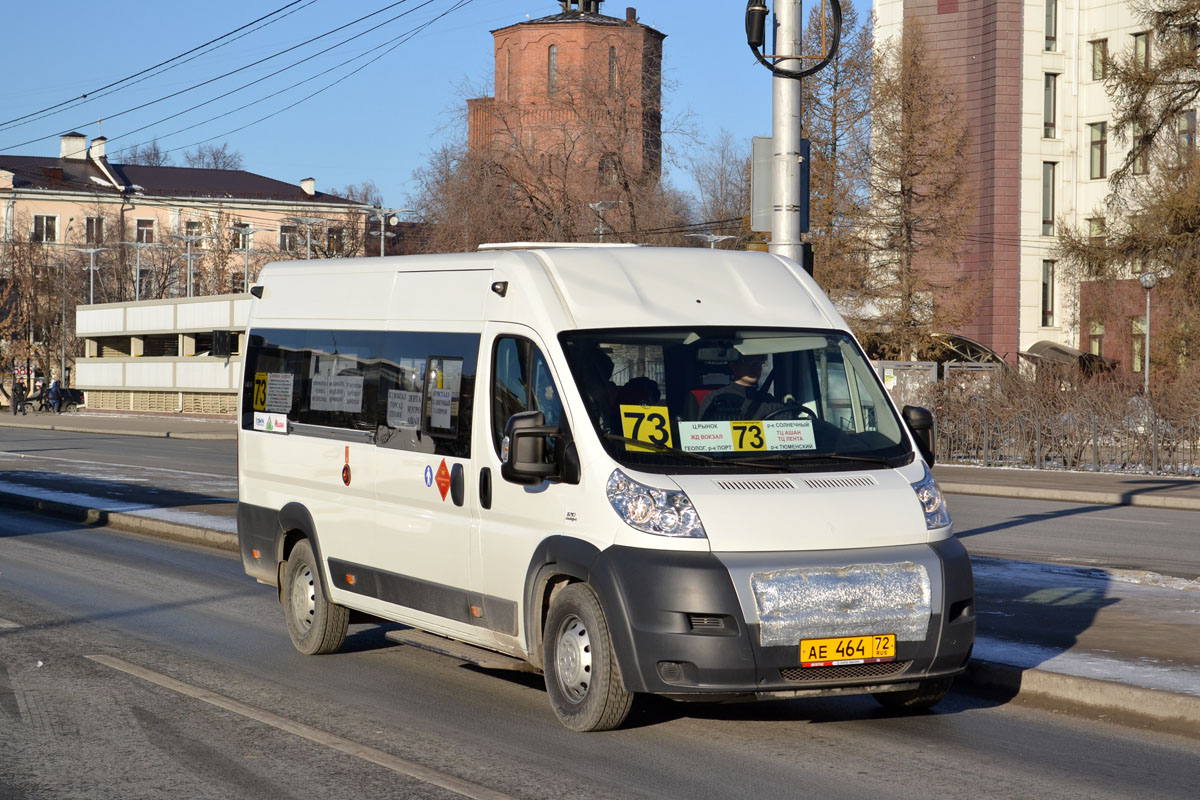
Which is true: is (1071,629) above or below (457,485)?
below

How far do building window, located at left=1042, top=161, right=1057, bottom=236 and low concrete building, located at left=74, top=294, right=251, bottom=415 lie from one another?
33.4 m

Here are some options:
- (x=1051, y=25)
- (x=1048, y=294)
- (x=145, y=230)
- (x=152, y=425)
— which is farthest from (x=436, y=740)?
(x=145, y=230)

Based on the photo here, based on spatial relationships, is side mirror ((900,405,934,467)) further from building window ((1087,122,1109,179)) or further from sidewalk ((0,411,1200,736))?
building window ((1087,122,1109,179))

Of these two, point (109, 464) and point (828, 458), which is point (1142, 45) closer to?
point (109, 464)

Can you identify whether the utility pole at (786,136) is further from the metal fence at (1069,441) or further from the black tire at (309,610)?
the metal fence at (1069,441)

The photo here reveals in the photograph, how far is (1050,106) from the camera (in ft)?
202

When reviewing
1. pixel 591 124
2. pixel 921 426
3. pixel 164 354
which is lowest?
pixel 921 426

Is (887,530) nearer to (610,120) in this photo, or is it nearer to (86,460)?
(86,460)

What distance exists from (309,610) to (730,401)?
3640mm

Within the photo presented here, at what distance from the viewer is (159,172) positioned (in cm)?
12131

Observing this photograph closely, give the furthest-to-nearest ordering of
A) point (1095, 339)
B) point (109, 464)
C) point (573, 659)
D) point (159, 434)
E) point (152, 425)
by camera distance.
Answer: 1. point (1095, 339)
2. point (152, 425)
3. point (159, 434)
4. point (109, 464)
5. point (573, 659)

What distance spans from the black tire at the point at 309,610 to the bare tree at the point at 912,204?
107ft

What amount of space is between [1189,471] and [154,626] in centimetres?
2167

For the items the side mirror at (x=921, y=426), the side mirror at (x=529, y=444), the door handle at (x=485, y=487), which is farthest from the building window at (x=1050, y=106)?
the side mirror at (x=529, y=444)
